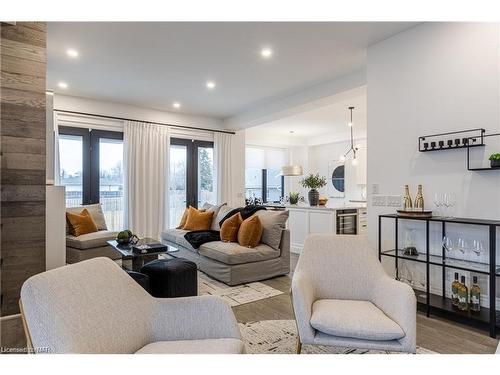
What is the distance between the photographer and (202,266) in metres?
4.26

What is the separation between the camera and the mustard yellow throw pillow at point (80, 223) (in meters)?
4.75

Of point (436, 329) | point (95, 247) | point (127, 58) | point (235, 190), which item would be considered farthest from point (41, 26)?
point (235, 190)

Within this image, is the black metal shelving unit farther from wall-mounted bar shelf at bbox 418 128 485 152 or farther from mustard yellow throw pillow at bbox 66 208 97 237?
mustard yellow throw pillow at bbox 66 208 97 237

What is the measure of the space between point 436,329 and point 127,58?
4.33 meters

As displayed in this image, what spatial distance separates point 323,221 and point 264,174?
407cm

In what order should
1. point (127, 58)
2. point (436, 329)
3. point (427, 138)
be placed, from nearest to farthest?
point (436, 329)
point (427, 138)
point (127, 58)

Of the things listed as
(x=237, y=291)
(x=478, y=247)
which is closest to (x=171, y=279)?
(x=237, y=291)

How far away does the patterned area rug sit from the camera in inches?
130

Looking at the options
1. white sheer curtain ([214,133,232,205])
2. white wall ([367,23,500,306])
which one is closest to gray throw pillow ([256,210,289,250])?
white wall ([367,23,500,306])

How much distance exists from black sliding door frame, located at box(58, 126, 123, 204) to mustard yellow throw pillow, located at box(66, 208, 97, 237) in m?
0.72

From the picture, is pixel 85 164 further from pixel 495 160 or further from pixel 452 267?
pixel 495 160

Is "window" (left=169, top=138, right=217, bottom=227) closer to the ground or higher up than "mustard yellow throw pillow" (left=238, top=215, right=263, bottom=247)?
higher up

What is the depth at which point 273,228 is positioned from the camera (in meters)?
4.14

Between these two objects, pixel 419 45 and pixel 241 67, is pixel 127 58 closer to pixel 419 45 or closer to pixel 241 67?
pixel 241 67
